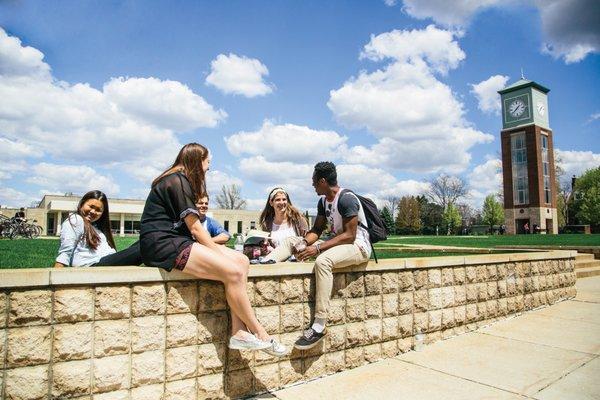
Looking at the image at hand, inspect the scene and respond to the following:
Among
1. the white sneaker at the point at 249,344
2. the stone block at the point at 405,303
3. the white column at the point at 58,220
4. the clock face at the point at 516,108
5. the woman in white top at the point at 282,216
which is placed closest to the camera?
the white sneaker at the point at 249,344

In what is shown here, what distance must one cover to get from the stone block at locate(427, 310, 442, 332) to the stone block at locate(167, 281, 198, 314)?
315cm

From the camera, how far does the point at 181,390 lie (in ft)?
10.0

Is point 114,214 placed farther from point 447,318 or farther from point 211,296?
point 211,296

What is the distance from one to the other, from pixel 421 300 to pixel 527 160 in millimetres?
52074

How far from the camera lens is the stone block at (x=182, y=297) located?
10.0 ft

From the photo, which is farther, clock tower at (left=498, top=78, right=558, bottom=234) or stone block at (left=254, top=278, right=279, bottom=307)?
clock tower at (left=498, top=78, right=558, bottom=234)

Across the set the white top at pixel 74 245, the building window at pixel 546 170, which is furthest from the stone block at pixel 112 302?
the building window at pixel 546 170

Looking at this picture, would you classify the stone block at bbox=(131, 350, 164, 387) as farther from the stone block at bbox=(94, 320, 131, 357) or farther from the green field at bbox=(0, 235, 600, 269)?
the green field at bbox=(0, 235, 600, 269)

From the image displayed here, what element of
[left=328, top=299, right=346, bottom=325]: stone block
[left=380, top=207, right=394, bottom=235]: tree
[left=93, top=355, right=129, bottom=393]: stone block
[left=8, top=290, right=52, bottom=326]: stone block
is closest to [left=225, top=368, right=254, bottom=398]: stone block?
[left=93, top=355, right=129, bottom=393]: stone block

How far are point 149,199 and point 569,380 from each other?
413cm

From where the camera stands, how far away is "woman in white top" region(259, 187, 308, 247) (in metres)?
5.25

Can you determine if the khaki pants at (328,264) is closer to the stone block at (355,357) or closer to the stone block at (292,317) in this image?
the stone block at (292,317)

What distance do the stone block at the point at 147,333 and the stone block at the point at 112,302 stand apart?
12 cm

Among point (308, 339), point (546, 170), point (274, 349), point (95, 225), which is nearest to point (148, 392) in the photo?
point (274, 349)
